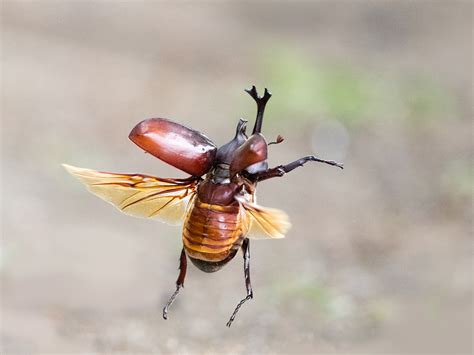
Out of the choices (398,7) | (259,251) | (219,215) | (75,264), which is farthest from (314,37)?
(219,215)

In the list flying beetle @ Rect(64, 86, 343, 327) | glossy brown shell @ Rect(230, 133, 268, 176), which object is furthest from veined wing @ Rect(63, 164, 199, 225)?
glossy brown shell @ Rect(230, 133, 268, 176)

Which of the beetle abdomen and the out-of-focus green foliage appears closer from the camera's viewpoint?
the beetle abdomen

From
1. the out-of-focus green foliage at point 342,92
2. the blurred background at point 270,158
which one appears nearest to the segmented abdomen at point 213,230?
the blurred background at point 270,158

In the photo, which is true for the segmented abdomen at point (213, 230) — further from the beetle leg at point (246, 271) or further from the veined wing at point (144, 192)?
the veined wing at point (144, 192)

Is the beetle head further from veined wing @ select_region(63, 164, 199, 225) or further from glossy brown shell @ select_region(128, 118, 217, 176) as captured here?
veined wing @ select_region(63, 164, 199, 225)

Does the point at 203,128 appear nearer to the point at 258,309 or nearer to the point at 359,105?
the point at 359,105
